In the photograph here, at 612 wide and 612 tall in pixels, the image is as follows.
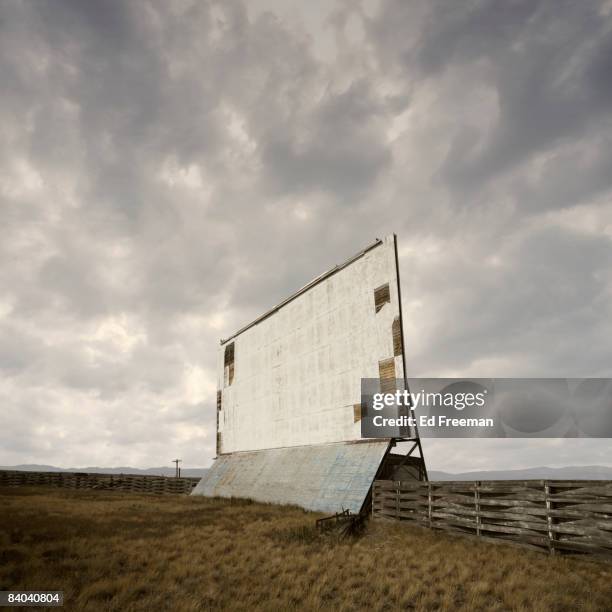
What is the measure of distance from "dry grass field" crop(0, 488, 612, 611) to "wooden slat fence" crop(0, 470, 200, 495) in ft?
77.6

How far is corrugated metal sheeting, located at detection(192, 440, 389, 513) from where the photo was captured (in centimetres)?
1761

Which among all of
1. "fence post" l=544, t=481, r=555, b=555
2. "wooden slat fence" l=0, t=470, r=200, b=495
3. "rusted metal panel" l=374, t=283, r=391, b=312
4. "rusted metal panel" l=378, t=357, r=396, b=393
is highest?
"rusted metal panel" l=374, t=283, r=391, b=312

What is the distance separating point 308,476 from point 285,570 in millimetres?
11126

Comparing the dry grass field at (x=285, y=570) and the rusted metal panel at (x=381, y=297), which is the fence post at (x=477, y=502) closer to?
the dry grass field at (x=285, y=570)

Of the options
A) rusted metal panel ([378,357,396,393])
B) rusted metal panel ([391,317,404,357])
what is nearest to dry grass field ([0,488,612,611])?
rusted metal panel ([378,357,396,393])

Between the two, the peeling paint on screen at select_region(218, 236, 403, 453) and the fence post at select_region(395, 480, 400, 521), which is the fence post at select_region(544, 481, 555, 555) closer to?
the fence post at select_region(395, 480, 400, 521)

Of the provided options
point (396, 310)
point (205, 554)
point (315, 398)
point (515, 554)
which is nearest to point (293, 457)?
point (315, 398)

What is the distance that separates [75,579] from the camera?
8500 mm

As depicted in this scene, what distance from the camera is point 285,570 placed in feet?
31.2

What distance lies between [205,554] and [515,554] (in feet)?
24.4

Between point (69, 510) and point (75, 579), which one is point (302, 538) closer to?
point (75, 579)

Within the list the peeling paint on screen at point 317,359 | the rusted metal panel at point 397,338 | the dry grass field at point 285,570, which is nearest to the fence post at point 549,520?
the dry grass field at point 285,570

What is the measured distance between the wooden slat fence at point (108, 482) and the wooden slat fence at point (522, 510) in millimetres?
26221

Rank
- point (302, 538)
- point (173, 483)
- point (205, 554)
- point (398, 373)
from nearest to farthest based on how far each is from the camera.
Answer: point (205, 554)
point (302, 538)
point (398, 373)
point (173, 483)
